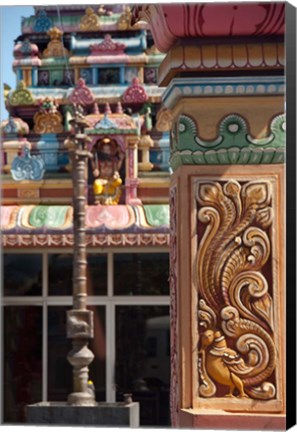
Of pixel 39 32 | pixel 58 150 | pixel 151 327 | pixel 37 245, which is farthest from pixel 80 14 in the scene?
pixel 151 327

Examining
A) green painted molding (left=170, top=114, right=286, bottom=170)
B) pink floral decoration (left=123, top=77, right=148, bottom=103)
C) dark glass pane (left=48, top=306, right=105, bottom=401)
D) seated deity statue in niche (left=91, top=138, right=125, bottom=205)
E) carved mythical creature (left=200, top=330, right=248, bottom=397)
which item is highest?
pink floral decoration (left=123, top=77, right=148, bottom=103)

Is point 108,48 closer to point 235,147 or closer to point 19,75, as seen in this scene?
point 19,75

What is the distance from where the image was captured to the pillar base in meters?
2.34

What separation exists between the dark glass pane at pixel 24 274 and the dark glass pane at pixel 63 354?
212mm

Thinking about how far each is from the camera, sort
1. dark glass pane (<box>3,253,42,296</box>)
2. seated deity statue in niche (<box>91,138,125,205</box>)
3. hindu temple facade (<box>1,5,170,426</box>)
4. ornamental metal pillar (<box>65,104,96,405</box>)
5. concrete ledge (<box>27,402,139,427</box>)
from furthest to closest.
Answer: seated deity statue in niche (<box>91,138,125,205</box>)
dark glass pane (<box>3,253,42,296</box>)
hindu temple facade (<box>1,5,170,426</box>)
ornamental metal pillar (<box>65,104,96,405</box>)
concrete ledge (<box>27,402,139,427</box>)

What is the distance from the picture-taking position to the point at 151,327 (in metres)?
8.78

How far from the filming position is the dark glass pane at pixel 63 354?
888cm

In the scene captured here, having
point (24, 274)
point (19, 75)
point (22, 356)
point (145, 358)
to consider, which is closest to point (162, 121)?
point (19, 75)

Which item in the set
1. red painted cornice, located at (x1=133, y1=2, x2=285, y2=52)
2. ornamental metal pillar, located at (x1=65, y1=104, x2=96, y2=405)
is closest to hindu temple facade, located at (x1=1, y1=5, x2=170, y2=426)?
ornamental metal pillar, located at (x1=65, y1=104, x2=96, y2=405)

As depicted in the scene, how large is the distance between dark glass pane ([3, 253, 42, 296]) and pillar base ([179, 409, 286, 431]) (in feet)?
21.9

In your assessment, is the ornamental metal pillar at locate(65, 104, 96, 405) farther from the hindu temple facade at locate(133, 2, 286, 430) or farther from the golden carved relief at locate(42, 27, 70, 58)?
the hindu temple facade at locate(133, 2, 286, 430)

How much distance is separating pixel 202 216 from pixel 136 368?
6360 millimetres

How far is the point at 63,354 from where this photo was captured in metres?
8.95

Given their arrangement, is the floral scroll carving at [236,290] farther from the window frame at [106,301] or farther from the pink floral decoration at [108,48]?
the pink floral decoration at [108,48]
